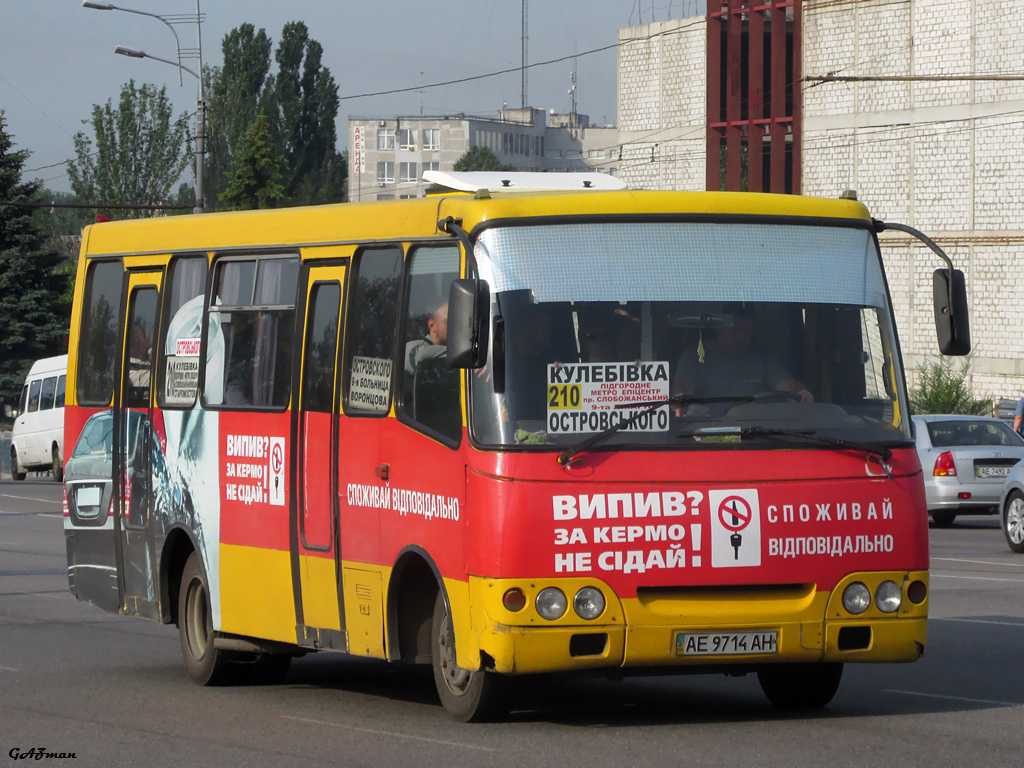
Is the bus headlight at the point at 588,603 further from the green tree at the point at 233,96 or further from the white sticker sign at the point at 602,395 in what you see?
the green tree at the point at 233,96

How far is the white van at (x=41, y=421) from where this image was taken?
136ft

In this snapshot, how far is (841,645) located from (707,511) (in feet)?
2.95

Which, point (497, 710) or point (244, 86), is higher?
point (244, 86)

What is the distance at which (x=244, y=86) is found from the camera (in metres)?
84.4

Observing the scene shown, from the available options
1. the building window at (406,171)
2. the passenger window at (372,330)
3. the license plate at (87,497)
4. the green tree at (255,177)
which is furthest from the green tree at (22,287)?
the building window at (406,171)

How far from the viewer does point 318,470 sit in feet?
30.4

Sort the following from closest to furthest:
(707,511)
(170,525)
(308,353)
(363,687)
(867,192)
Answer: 1. (707,511)
2. (308,353)
3. (363,687)
4. (170,525)
5. (867,192)

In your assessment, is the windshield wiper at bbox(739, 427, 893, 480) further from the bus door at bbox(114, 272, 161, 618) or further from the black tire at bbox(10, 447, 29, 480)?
the black tire at bbox(10, 447, 29, 480)

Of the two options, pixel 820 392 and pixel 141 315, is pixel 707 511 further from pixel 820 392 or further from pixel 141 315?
pixel 141 315

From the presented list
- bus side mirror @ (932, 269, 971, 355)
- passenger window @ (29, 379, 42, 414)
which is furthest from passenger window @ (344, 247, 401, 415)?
passenger window @ (29, 379, 42, 414)

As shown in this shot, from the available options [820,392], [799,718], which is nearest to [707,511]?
[820,392]

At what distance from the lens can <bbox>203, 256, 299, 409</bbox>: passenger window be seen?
974 cm

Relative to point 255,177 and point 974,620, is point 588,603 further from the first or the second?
point 255,177

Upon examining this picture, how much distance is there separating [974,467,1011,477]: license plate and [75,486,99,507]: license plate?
14.9 metres
